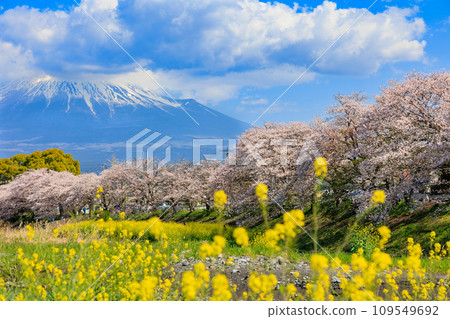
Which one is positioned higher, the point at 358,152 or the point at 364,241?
the point at 358,152

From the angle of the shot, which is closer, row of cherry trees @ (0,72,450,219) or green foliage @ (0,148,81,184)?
row of cherry trees @ (0,72,450,219)

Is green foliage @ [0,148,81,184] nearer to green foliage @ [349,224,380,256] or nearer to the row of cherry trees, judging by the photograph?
the row of cherry trees

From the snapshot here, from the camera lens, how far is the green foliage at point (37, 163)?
40781mm

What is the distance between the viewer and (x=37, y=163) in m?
41.0

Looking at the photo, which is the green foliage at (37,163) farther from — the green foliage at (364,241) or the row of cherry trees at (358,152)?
the green foliage at (364,241)

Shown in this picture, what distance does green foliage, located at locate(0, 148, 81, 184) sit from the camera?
40781 mm

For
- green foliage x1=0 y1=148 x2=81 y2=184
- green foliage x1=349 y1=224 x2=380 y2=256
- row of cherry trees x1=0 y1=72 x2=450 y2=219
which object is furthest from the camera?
green foliage x1=0 y1=148 x2=81 y2=184

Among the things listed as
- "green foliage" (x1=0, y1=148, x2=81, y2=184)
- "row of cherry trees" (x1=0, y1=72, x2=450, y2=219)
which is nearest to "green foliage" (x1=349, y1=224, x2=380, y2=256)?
"row of cherry trees" (x1=0, y1=72, x2=450, y2=219)

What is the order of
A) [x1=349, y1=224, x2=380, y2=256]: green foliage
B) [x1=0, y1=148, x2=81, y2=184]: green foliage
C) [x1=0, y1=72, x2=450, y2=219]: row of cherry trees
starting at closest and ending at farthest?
[x1=349, y1=224, x2=380, y2=256]: green foliage < [x1=0, y1=72, x2=450, y2=219]: row of cherry trees < [x1=0, y1=148, x2=81, y2=184]: green foliage

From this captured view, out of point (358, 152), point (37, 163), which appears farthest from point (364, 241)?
point (37, 163)

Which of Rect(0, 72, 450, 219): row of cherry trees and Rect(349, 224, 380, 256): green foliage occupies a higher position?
Rect(0, 72, 450, 219): row of cherry trees

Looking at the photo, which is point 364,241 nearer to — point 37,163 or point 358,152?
point 358,152

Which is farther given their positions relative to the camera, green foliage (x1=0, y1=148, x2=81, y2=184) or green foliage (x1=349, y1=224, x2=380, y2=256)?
green foliage (x1=0, y1=148, x2=81, y2=184)
